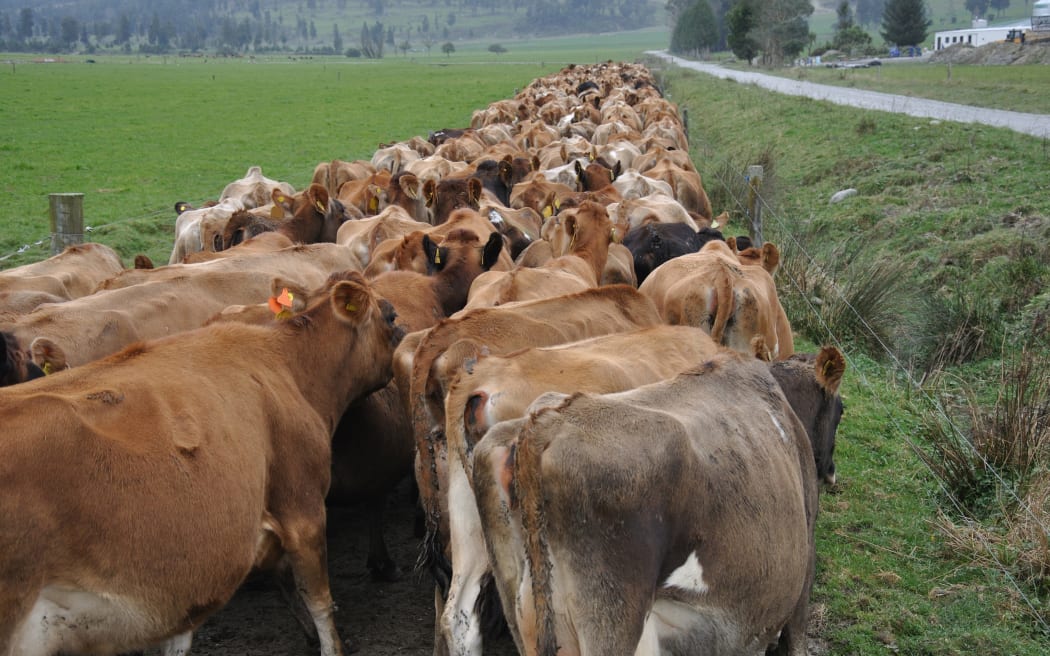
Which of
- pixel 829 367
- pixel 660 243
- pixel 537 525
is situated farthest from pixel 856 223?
pixel 537 525

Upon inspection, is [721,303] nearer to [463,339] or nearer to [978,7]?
[463,339]

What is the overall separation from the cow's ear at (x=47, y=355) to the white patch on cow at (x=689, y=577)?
3.83 metres

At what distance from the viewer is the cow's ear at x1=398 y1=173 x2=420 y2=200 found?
12375 mm

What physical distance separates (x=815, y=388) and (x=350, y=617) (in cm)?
300

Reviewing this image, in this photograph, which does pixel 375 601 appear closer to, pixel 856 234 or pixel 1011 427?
pixel 1011 427

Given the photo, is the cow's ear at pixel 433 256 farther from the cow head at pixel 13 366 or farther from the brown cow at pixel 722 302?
the cow head at pixel 13 366

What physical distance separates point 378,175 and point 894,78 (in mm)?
38886

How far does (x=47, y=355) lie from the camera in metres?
5.65

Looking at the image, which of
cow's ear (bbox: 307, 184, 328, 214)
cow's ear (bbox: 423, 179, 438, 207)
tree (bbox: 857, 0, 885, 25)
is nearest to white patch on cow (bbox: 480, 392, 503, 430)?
cow's ear (bbox: 307, 184, 328, 214)

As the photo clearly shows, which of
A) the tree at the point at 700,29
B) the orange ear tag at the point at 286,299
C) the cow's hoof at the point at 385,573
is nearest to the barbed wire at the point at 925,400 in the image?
the cow's hoof at the point at 385,573

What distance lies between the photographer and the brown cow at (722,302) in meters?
7.45

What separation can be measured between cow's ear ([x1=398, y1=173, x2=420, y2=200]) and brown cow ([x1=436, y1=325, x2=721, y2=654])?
784 centimetres

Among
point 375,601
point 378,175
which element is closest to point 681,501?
point 375,601

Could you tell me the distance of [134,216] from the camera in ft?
62.4
